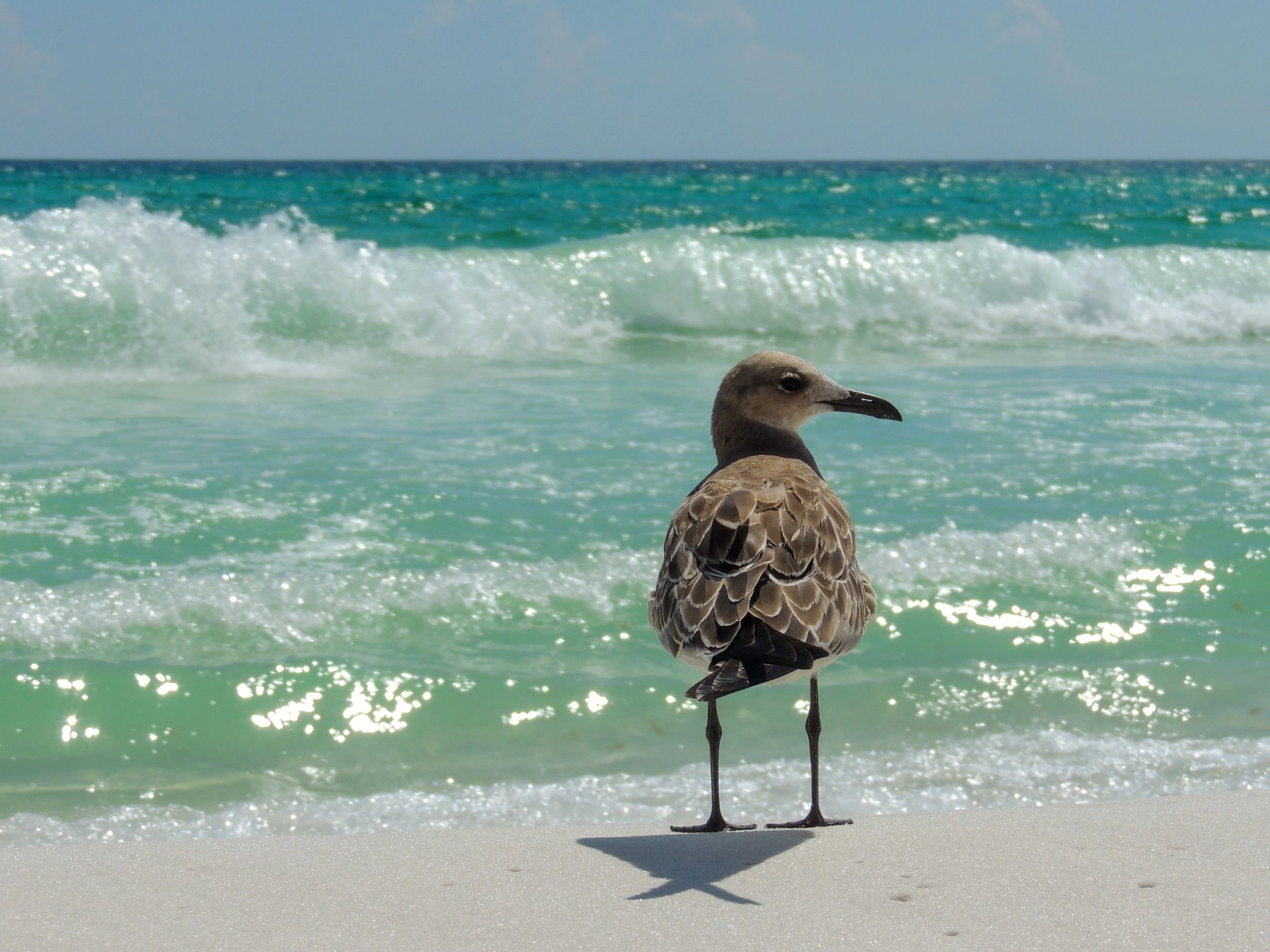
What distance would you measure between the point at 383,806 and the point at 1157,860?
6.06 feet

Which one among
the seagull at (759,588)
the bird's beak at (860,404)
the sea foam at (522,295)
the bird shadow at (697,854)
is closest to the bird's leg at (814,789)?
the seagull at (759,588)

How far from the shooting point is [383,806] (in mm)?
3547

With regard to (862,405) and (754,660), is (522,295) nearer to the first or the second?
(862,405)

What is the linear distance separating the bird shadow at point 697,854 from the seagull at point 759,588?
0.18 m

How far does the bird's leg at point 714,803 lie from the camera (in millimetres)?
3197

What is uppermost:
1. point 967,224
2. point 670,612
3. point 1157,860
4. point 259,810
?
point 967,224

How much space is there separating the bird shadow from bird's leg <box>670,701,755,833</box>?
0.31 feet

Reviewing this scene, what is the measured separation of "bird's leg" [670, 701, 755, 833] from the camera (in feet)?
10.5

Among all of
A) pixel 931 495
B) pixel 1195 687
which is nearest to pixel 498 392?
pixel 931 495

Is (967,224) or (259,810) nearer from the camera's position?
(259,810)

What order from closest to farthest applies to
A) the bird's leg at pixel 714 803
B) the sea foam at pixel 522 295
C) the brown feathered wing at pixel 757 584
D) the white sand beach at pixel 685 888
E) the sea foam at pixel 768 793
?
the white sand beach at pixel 685 888 → the brown feathered wing at pixel 757 584 → the bird's leg at pixel 714 803 → the sea foam at pixel 768 793 → the sea foam at pixel 522 295

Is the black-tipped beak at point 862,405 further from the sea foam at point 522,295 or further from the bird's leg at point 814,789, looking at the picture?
the sea foam at point 522,295

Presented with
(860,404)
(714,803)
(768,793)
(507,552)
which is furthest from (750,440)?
(507,552)

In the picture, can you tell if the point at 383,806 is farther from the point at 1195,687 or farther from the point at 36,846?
the point at 1195,687
